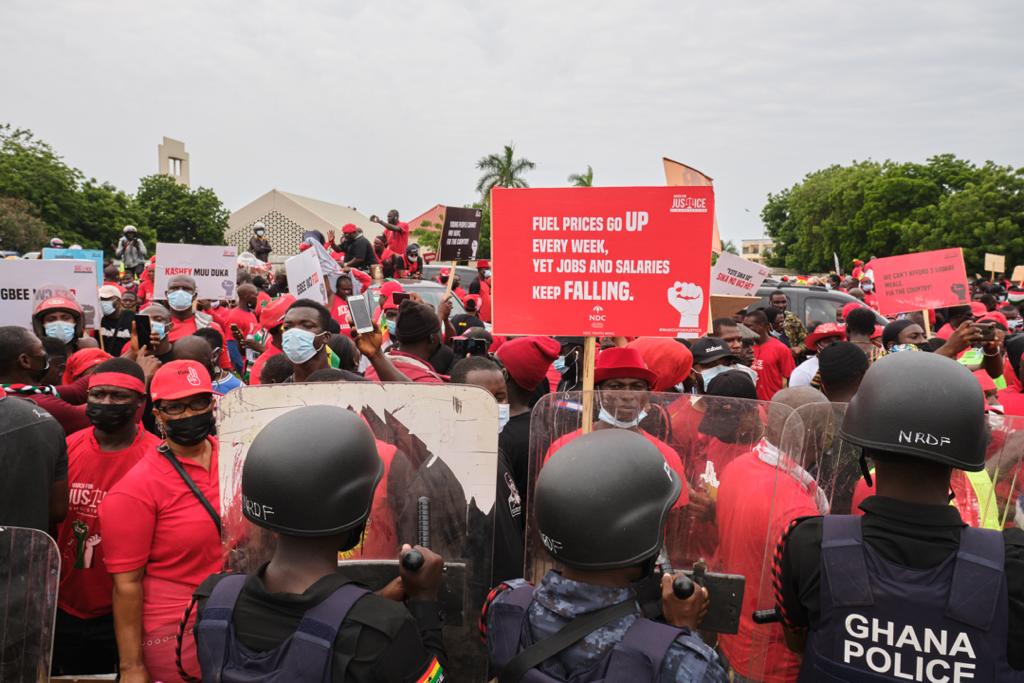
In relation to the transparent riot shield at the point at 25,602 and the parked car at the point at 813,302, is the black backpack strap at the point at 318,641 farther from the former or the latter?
the parked car at the point at 813,302

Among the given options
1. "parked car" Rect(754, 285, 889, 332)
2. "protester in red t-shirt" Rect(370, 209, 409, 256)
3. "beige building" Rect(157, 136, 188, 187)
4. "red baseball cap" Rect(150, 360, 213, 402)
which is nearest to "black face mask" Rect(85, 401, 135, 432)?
"red baseball cap" Rect(150, 360, 213, 402)

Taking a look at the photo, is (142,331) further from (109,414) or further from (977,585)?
(977,585)

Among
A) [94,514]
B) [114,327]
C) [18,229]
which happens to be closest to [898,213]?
[18,229]

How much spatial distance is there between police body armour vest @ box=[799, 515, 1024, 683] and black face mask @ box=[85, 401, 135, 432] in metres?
3.07

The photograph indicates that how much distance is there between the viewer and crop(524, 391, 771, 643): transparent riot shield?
2.69 meters

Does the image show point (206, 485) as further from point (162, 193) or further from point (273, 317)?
point (162, 193)

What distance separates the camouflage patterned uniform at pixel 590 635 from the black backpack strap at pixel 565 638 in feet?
0.07

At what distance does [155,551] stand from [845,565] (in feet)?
7.94

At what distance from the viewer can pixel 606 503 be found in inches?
79.6

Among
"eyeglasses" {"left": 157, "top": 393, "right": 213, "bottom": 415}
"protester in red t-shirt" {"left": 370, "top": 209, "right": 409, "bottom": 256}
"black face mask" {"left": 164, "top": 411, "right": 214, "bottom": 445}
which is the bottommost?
"black face mask" {"left": 164, "top": 411, "right": 214, "bottom": 445}

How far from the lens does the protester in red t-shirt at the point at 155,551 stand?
3047mm

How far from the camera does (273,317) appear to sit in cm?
677

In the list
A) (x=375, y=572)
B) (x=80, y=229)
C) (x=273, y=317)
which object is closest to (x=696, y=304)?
(x=375, y=572)

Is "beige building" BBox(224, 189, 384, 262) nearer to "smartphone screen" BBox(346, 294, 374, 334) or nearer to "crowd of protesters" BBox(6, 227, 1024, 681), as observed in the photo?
"crowd of protesters" BBox(6, 227, 1024, 681)
